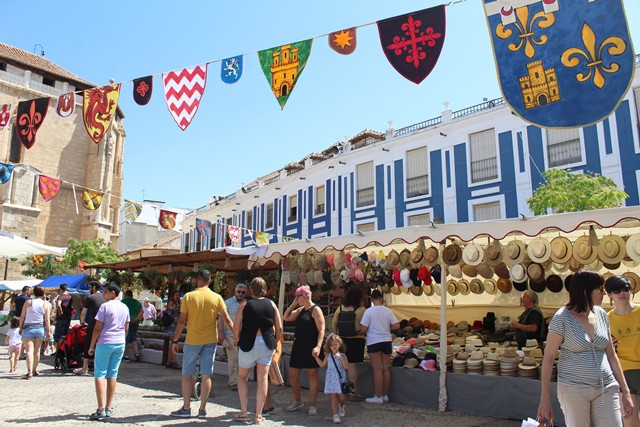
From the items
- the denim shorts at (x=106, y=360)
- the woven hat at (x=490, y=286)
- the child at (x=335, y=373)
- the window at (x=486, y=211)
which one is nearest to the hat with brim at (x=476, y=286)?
the woven hat at (x=490, y=286)

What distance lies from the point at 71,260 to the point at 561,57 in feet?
91.1

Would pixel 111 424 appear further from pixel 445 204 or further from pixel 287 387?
pixel 445 204

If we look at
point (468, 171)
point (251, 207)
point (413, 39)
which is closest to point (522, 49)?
point (413, 39)

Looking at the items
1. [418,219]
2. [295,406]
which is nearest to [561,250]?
[295,406]

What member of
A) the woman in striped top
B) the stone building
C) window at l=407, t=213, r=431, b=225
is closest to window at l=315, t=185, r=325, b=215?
window at l=407, t=213, r=431, b=225

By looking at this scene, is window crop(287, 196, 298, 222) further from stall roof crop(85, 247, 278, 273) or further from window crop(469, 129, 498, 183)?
stall roof crop(85, 247, 278, 273)

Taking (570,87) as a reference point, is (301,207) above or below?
above

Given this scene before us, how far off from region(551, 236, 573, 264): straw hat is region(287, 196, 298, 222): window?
18275 millimetres

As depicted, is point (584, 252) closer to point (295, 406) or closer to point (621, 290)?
point (621, 290)

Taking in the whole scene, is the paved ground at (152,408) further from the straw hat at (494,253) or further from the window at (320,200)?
the window at (320,200)

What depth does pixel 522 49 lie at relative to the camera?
5453mm

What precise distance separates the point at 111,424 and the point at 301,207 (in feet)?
63.8

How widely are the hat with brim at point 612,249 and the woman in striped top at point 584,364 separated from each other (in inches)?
139

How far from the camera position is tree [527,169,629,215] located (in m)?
12.6
